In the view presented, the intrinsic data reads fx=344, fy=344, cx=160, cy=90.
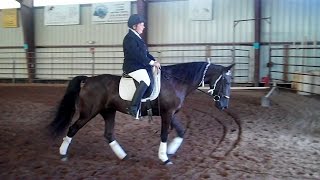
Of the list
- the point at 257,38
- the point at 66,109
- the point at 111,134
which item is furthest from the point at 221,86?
the point at 257,38

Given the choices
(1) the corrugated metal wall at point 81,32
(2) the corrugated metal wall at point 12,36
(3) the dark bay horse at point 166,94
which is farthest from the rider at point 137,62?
(2) the corrugated metal wall at point 12,36

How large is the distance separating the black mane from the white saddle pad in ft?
0.51

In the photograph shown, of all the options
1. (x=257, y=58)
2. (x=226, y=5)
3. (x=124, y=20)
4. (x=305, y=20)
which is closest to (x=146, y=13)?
(x=124, y=20)

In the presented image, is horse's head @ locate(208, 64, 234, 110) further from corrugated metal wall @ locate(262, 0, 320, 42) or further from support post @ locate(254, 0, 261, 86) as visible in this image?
corrugated metal wall @ locate(262, 0, 320, 42)

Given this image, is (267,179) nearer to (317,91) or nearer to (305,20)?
(317,91)

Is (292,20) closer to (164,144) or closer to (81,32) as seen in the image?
(81,32)

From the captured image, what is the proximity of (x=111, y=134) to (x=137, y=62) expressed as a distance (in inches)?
42.2

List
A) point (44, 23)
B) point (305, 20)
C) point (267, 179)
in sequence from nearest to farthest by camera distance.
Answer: point (267, 179) < point (305, 20) < point (44, 23)

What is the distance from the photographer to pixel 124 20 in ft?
50.6

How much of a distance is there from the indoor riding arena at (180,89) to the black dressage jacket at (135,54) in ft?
1.07

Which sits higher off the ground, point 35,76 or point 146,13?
point 146,13

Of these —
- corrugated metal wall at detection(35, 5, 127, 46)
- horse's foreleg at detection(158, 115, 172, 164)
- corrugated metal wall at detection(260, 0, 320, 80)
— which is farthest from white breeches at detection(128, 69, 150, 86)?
corrugated metal wall at detection(35, 5, 127, 46)

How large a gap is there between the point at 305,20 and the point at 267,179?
35.8ft

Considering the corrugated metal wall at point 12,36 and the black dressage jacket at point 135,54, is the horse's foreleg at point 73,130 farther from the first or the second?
the corrugated metal wall at point 12,36
